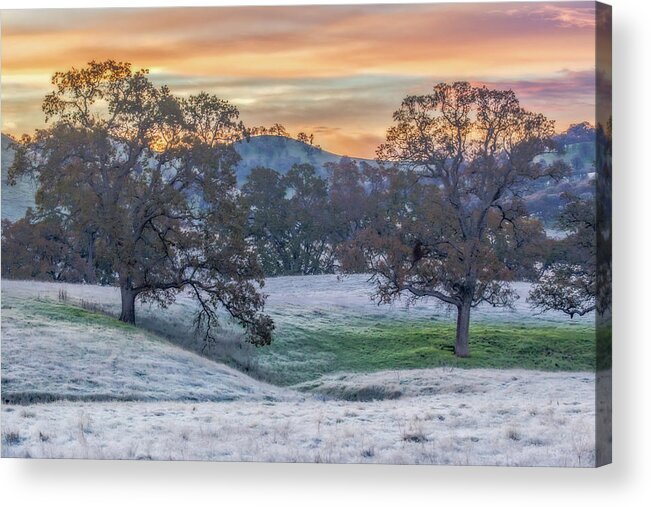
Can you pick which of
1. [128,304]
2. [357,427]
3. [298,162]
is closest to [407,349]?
[357,427]

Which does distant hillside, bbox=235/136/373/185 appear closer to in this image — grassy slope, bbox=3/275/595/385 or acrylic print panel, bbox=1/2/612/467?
acrylic print panel, bbox=1/2/612/467

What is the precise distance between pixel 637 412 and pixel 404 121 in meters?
5.60

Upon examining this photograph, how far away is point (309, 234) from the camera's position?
22.5 meters

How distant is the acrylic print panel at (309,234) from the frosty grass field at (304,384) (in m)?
0.03

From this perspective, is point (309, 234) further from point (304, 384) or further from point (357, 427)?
point (357, 427)

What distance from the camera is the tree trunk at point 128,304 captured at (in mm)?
22609

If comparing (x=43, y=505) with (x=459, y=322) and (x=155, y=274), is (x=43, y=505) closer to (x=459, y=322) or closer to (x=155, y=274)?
(x=155, y=274)

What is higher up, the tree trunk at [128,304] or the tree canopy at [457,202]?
the tree canopy at [457,202]

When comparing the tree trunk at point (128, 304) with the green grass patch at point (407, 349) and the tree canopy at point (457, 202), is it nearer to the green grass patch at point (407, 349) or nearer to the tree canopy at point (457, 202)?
the green grass patch at point (407, 349)

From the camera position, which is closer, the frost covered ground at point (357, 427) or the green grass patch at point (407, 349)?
the frost covered ground at point (357, 427)

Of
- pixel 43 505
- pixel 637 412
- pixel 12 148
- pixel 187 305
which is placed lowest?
pixel 43 505

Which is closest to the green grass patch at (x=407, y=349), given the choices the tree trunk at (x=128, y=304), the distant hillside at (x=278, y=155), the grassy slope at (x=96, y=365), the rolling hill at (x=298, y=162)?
the grassy slope at (x=96, y=365)

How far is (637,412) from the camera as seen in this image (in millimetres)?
20734

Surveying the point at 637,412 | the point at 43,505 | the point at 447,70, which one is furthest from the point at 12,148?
the point at 637,412
